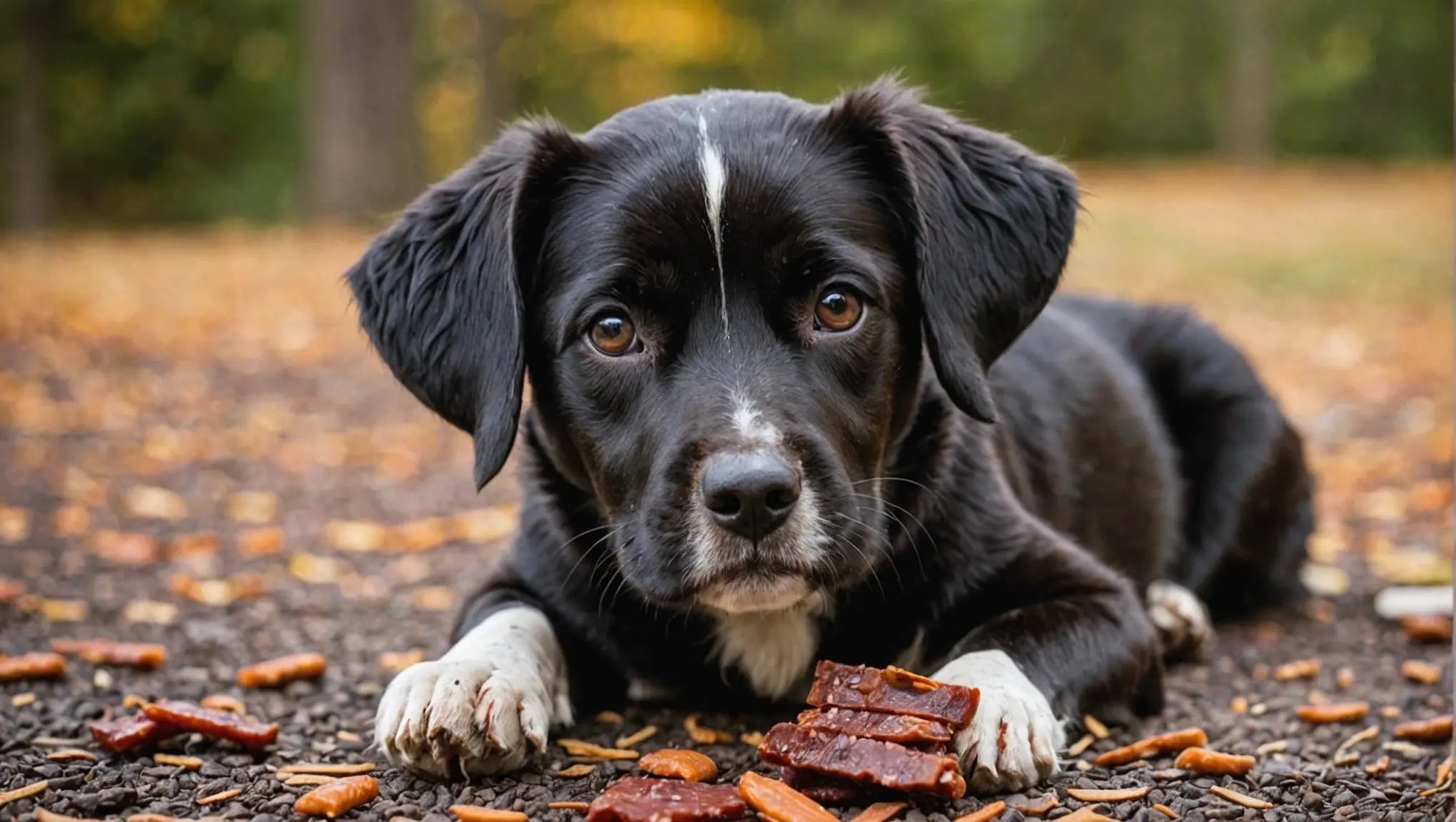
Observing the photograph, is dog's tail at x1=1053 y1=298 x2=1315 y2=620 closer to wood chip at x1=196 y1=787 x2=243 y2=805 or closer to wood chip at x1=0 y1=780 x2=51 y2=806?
wood chip at x1=196 y1=787 x2=243 y2=805

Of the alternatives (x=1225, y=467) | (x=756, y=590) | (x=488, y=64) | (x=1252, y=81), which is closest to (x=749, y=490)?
(x=756, y=590)

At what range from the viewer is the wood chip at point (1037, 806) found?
2994 mm

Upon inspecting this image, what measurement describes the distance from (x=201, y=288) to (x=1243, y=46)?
25.3 m

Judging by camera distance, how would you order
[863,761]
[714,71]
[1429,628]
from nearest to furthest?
[863,761], [1429,628], [714,71]

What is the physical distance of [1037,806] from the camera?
3.02 metres

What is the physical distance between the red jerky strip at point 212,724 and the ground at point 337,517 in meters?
0.05

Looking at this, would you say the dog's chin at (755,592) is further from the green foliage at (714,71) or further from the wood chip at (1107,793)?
the green foliage at (714,71)

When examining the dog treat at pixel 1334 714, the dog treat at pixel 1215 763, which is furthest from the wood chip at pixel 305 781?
the dog treat at pixel 1334 714

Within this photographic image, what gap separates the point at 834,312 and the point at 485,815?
136 centimetres

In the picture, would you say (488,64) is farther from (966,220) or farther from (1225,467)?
(966,220)

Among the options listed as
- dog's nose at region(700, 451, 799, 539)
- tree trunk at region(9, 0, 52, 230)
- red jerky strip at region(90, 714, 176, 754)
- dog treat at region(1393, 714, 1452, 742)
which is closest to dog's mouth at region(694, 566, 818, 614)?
dog's nose at region(700, 451, 799, 539)

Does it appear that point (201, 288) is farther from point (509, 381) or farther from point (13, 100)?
point (13, 100)

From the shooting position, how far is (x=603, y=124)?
3.91 metres

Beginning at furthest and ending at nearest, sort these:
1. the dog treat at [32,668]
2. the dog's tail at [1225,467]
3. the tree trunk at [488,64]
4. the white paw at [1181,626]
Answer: the tree trunk at [488,64], the dog's tail at [1225,467], the white paw at [1181,626], the dog treat at [32,668]
